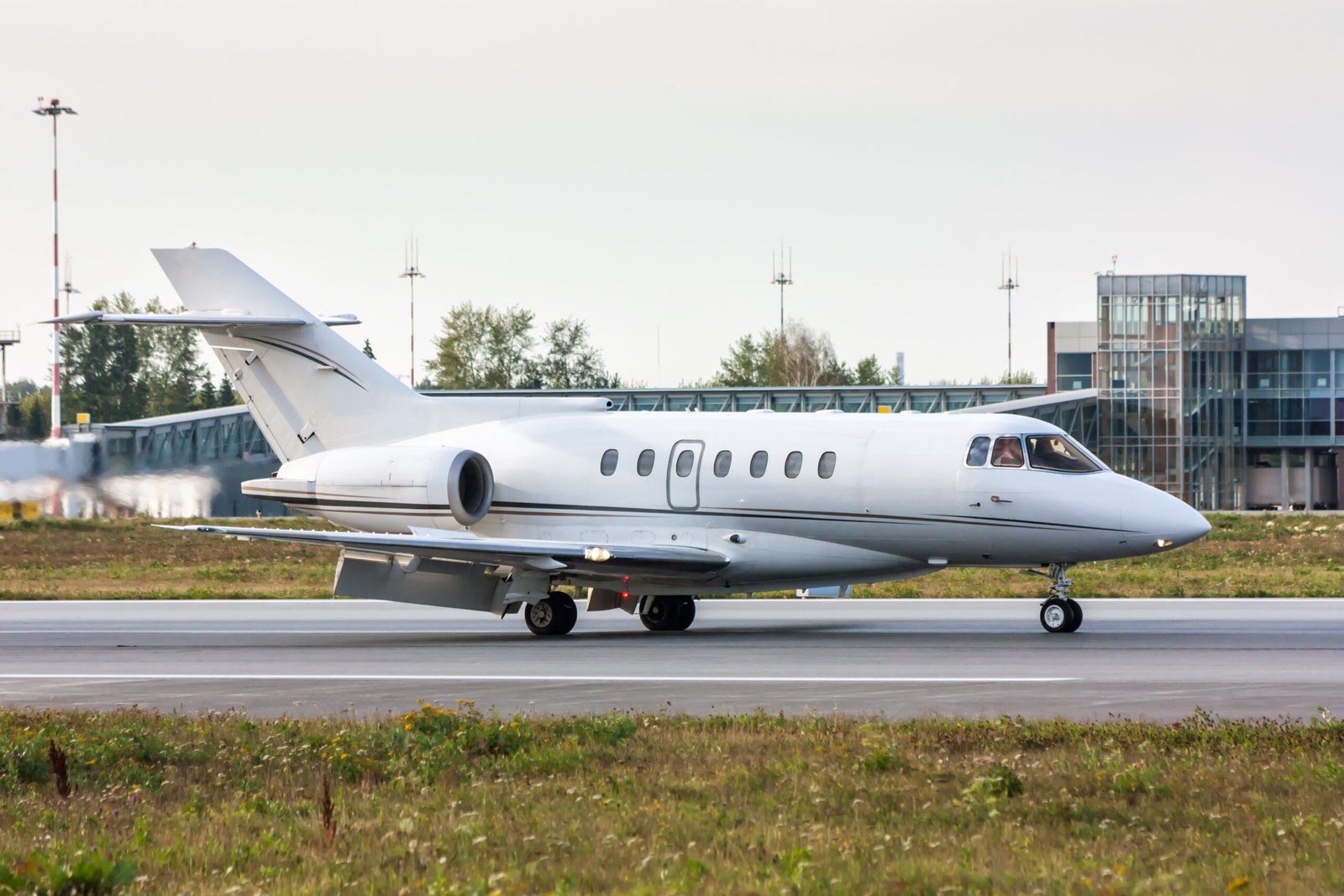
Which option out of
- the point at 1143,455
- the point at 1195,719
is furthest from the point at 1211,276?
the point at 1195,719

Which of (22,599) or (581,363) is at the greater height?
(581,363)

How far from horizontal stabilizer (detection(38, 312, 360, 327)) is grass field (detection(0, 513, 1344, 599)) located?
7.77 meters

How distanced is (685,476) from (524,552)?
301 cm

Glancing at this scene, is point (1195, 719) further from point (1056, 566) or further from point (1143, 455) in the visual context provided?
point (1143, 455)

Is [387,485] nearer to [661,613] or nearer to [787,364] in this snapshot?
[661,613]

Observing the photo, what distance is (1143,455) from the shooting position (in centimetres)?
7606

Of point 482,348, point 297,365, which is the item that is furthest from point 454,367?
point 297,365

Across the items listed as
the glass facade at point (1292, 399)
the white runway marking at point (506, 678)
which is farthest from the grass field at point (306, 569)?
the glass facade at point (1292, 399)

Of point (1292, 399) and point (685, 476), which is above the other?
point (1292, 399)

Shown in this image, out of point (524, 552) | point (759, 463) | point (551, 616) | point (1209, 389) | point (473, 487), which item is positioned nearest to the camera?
point (524, 552)

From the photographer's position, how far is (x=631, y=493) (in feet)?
77.9

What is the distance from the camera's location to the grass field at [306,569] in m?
31.7

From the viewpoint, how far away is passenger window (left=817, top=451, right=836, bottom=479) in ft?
73.0

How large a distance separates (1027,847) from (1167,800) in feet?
5.23
